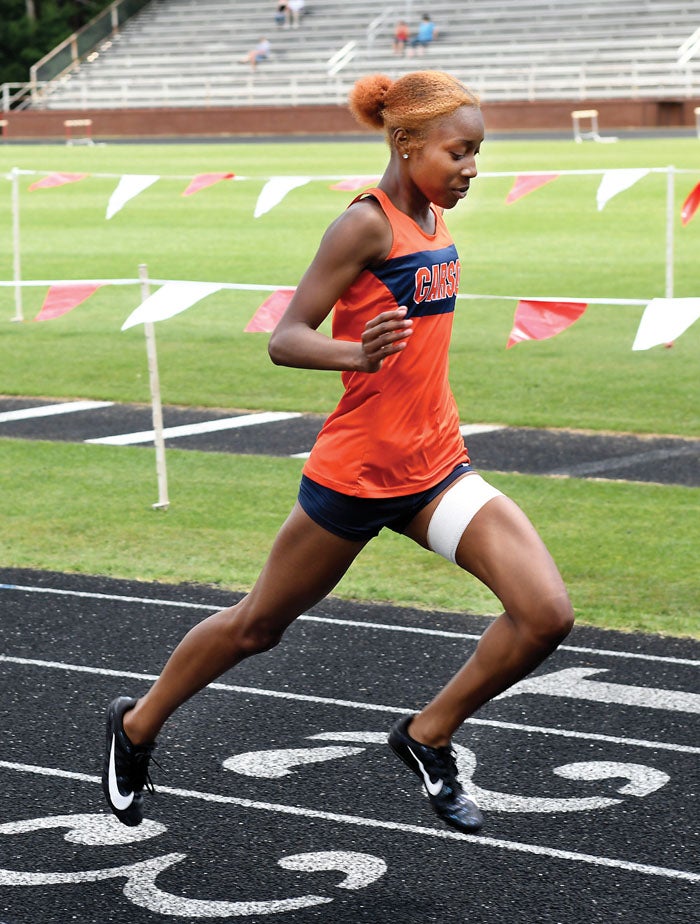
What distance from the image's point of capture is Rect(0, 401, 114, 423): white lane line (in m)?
12.9

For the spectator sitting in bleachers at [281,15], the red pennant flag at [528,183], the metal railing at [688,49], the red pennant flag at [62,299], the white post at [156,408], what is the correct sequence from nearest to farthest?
1. the white post at [156,408]
2. the red pennant flag at [62,299]
3. the red pennant flag at [528,183]
4. the metal railing at [688,49]
5. the spectator sitting in bleachers at [281,15]

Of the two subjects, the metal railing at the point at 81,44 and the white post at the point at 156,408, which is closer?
the white post at the point at 156,408

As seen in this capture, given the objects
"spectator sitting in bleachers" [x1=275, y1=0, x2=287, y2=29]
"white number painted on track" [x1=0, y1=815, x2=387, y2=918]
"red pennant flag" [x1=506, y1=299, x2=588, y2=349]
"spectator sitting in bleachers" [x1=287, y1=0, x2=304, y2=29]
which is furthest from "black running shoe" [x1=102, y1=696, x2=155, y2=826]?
"spectator sitting in bleachers" [x1=275, y1=0, x2=287, y2=29]

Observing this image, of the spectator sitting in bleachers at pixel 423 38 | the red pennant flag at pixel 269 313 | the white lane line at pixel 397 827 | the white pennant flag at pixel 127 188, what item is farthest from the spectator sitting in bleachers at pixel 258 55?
the white lane line at pixel 397 827

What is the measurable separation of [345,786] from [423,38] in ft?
188

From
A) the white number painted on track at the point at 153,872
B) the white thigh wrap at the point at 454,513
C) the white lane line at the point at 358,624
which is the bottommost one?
the white lane line at the point at 358,624

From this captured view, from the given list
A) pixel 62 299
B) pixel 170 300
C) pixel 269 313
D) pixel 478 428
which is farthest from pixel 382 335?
pixel 478 428

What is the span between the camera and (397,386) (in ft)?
14.3

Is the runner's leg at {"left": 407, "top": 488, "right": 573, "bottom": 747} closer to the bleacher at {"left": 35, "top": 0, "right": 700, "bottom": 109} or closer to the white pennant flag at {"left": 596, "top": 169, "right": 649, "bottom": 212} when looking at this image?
the white pennant flag at {"left": 596, "top": 169, "right": 649, "bottom": 212}

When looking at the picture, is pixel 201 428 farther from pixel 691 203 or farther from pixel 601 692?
pixel 601 692

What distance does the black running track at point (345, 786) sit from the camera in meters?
4.25

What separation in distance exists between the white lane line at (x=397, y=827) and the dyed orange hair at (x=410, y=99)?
198 cm

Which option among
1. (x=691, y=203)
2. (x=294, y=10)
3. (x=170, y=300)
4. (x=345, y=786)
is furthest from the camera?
(x=294, y=10)

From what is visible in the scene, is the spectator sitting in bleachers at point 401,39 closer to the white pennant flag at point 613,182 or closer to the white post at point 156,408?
the white pennant flag at point 613,182
